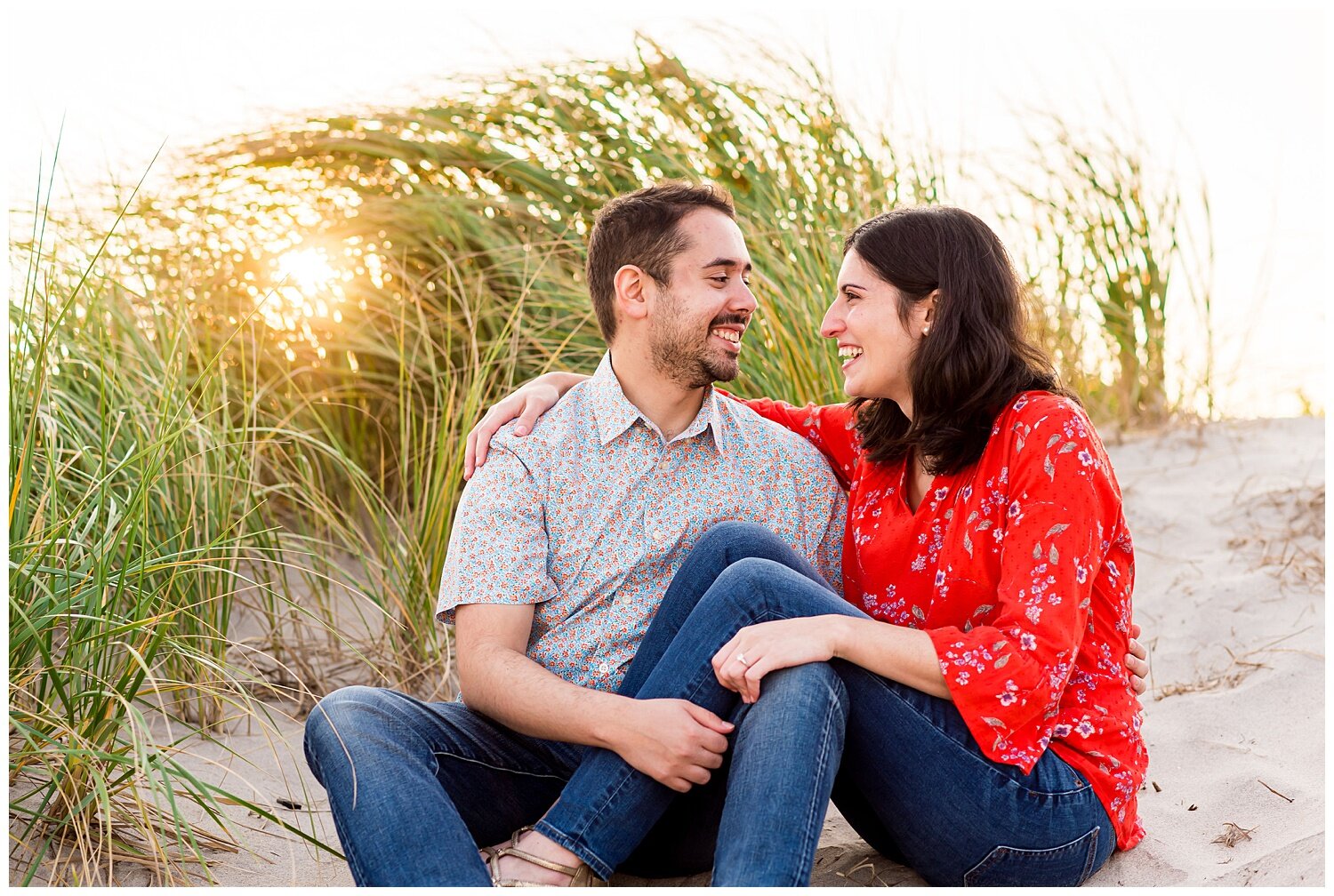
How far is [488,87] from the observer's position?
428cm

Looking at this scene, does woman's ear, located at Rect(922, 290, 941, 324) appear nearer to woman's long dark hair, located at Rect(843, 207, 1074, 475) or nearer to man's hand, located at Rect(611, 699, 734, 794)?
woman's long dark hair, located at Rect(843, 207, 1074, 475)

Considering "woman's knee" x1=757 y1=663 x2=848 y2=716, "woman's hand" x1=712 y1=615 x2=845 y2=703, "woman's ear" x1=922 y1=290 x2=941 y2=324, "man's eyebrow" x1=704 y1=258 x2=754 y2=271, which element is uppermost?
"man's eyebrow" x1=704 y1=258 x2=754 y2=271

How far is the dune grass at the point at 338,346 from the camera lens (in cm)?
224

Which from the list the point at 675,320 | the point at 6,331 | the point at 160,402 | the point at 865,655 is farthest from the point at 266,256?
the point at 865,655

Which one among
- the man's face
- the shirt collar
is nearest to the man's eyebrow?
the man's face

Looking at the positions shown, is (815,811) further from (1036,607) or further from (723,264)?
(723,264)

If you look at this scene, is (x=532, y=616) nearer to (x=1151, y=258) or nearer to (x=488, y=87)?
(x=488, y=87)

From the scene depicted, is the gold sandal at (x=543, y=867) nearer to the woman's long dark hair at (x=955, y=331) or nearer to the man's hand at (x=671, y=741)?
the man's hand at (x=671, y=741)

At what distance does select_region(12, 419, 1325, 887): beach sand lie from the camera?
2.18 m

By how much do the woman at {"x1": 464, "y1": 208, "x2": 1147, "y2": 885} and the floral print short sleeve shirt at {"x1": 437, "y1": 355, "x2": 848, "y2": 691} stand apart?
172 mm

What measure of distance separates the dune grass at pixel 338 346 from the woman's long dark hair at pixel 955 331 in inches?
44.4

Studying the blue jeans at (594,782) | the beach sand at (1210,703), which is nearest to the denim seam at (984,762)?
the blue jeans at (594,782)

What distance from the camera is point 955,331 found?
221cm

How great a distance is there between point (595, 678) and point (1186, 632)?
1900 millimetres
